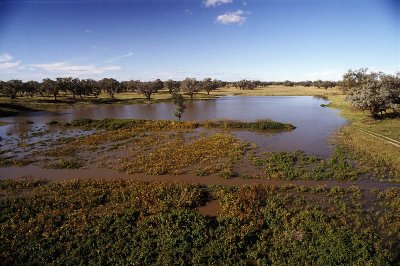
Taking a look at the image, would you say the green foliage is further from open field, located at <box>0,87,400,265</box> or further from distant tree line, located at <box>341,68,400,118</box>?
distant tree line, located at <box>341,68,400,118</box>

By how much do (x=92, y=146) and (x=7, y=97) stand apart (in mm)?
87492

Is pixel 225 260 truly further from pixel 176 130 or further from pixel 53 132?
pixel 53 132

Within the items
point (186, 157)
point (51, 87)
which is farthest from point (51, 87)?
point (186, 157)

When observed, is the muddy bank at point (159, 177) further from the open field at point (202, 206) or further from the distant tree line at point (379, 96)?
the distant tree line at point (379, 96)

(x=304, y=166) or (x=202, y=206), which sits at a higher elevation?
(x=304, y=166)

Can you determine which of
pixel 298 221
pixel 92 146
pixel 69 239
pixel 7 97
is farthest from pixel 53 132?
pixel 7 97

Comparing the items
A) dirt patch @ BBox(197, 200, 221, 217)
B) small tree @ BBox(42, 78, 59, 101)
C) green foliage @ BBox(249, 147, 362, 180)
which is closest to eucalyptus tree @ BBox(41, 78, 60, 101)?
small tree @ BBox(42, 78, 59, 101)

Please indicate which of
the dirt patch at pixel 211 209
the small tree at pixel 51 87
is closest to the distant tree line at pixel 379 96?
the dirt patch at pixel 211 209

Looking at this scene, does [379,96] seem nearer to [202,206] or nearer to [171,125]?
[171,125]

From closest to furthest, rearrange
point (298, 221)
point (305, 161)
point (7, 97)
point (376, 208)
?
1. point (298, 221)
2. point (376, 208)
3. point (305, 161)
4. point (7, 97)

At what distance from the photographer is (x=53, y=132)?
1932 inches

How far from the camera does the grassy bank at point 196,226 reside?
1449 centimetres

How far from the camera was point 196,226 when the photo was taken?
16.9 metres

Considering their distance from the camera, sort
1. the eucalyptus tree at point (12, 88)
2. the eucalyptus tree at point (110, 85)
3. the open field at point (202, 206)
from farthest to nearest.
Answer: the eucalyptus tree at point (110, 85) → the eucalyptus tree at point (12, 88) → the open field at point (202, 206)
